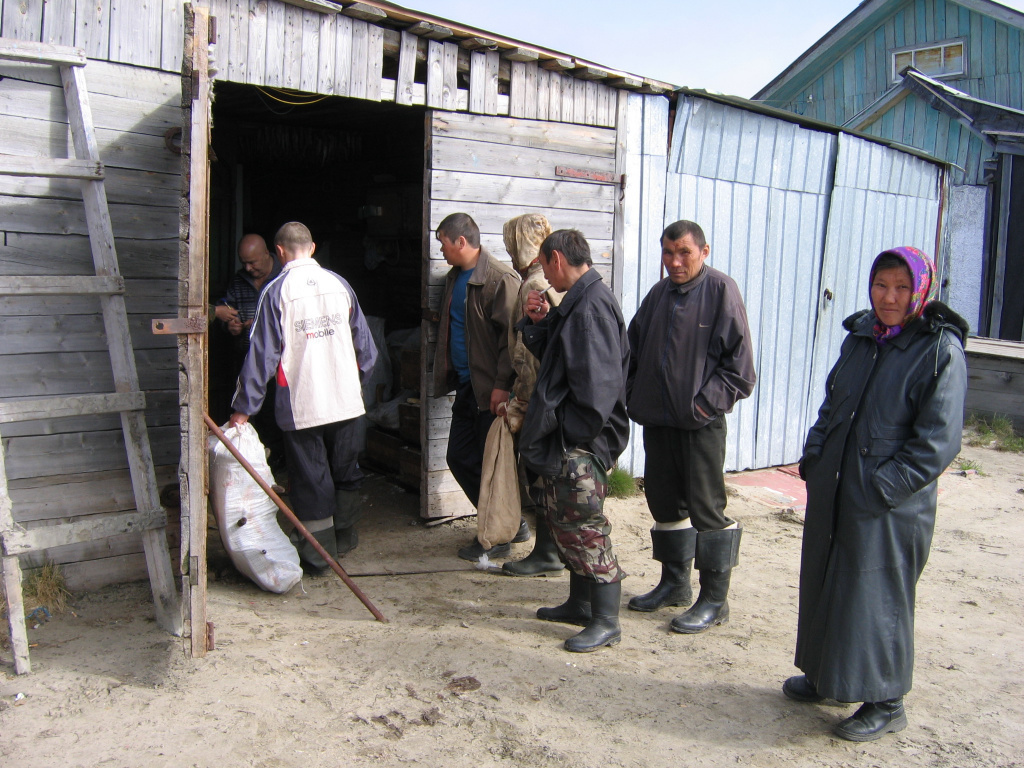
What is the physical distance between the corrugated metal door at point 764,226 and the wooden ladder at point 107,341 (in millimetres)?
4059

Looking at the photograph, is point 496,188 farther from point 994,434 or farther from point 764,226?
point 994,434

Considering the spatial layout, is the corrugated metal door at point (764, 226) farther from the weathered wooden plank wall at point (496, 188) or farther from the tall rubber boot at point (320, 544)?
the tall rubber boot at point (320, 544)

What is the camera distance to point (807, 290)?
7.52 metres

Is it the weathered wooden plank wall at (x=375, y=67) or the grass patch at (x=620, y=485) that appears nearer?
the weathered wooden plank wall at (x=375, y=67)

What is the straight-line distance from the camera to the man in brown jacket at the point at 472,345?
4660mm

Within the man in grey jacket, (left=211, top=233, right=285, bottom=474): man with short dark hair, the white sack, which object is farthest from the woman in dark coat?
(left=211, top=233, right=285, bottom=474): man with short dark hair

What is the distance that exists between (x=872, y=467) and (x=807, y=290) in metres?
4.88

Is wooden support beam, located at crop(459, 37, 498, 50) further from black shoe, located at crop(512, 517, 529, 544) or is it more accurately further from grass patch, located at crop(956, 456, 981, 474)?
grass patch, located at crop(956, 456, 981, 474)

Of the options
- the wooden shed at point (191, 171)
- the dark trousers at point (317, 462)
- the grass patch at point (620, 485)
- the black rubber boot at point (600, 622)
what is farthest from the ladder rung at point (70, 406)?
the grass patch at point (620, 485)

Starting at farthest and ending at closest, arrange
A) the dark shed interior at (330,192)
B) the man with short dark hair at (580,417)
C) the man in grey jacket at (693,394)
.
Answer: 1. the dark shed interior at (330,192)
2. the man in grey jacket at (693,394)
3. the man with short dark hair at (580,417)

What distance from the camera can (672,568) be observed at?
4.28 metres

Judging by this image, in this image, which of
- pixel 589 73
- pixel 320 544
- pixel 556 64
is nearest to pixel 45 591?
pixel 320 544

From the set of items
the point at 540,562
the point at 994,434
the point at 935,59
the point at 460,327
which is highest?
the point at 935,59

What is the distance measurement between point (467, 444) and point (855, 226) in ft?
16.3
